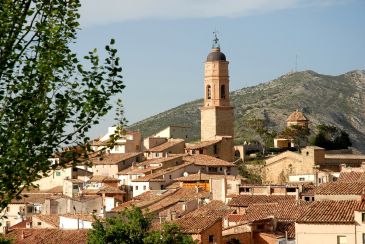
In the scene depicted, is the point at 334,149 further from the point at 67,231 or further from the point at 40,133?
the point at 40,133

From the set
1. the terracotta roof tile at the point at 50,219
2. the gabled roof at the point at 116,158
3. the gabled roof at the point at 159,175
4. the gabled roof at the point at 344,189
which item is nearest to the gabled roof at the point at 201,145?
the gabled roof at the point at 116,158

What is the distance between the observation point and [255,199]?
5172 cm

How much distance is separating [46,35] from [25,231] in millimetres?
28916

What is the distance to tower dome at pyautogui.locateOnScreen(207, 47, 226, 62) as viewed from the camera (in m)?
93.9

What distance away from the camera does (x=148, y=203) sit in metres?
57.4

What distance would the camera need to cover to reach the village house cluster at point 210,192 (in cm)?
3834

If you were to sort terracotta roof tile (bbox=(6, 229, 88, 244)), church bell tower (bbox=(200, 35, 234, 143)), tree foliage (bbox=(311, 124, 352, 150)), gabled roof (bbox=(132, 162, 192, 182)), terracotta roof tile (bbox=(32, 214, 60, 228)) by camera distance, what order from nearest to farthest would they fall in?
terracotta roof tile (bbox=(6, 229, 88, 244))
terracotta roof tile (bbox=(32, 214, 60, 228))
gabled roof (bbox=(132, 162, 192, 182))
tree foliage (bbox=(311, 124, 352, 150))
church bell tower (bbox=(200, 35, 234, 143))

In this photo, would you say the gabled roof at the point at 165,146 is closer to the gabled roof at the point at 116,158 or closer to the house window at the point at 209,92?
the gabled roof at the point at 116,158

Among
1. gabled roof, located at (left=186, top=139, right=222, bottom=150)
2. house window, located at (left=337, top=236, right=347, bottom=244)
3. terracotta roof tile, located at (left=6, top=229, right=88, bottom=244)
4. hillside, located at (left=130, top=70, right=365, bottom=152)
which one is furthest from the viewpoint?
hillside, located at (left=130, top=70, right=365, bottom=152)

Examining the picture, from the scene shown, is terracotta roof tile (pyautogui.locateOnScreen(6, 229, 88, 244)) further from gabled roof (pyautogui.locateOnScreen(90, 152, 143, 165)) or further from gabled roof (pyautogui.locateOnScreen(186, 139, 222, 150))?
gabled roof (pyautogui.locateOnScreen(186, 139, 222, 150))

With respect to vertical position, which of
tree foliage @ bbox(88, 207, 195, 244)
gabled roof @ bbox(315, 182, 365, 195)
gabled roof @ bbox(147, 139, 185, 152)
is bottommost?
tree foliage @ bbox(88, 207, 195, 244)

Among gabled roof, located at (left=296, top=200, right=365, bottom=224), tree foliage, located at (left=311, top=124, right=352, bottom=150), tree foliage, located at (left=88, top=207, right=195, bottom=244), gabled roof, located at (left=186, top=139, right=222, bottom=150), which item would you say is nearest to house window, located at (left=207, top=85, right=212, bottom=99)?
gabled roof, located at (left=186, top=139, right=222, bottom=150)

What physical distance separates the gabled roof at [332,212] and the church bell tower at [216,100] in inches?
2105

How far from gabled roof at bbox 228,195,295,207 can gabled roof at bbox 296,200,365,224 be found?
12.1 m
